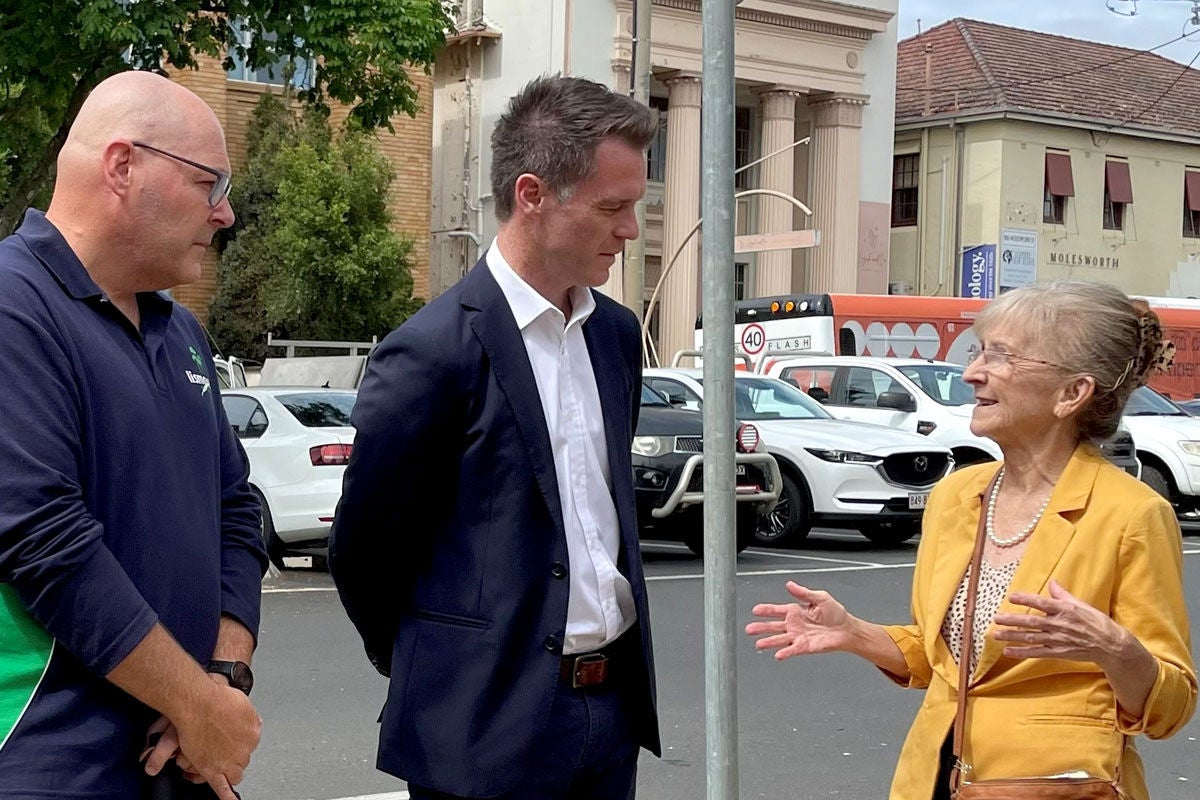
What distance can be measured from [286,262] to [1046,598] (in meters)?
30.4

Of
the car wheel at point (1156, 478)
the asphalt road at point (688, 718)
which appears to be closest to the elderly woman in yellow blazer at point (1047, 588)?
the asphalt road at point (688, 718)

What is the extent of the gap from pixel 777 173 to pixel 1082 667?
35654 millimetres

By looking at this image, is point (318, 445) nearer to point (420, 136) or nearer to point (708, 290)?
point (708, 290)

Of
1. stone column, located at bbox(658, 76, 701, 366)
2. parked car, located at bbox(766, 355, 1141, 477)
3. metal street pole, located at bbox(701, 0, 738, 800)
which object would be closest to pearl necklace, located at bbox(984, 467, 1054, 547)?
metal street pole, located at bbox(701, 0, 738, 800)

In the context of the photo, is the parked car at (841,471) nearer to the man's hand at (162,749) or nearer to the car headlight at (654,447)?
the car headlight at (654,447)

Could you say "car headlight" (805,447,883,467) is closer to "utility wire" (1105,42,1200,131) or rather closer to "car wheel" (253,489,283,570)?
"car wheel" (253,489,283,570)

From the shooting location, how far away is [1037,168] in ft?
138

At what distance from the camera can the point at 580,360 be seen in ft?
10.9

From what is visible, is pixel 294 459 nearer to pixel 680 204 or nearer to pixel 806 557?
pixel 806 557

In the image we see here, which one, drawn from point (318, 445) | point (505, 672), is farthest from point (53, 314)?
point (318, 445)

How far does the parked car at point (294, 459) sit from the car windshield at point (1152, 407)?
9885 millimetres

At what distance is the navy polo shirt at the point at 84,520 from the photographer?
2.45 m

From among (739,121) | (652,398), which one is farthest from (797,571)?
(739,121)

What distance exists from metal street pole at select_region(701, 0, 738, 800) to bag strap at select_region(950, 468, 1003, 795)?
1.35 ft
